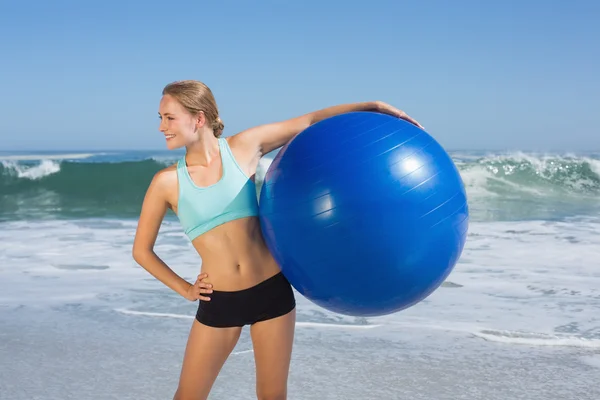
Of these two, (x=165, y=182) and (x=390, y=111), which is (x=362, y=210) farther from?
(x=165, y=182)

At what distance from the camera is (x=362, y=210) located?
2592 millimetres

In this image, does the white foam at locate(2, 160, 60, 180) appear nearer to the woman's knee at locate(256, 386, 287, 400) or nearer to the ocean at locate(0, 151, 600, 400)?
the ocean at locate(0, 151, 600, 400)

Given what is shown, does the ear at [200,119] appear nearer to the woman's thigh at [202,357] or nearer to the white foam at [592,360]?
the woman's thigh at [202,357]

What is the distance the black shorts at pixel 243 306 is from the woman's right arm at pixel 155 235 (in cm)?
6

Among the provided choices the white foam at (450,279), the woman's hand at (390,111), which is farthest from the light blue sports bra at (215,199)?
the white foam at (450,279)

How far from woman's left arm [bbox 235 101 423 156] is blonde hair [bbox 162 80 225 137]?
174 mm

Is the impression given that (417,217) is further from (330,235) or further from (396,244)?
(330,235)

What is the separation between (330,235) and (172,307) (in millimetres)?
3606

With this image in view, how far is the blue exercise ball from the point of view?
260 centimetres

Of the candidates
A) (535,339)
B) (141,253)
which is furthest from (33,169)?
(141,253)

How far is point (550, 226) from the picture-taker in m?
11.8

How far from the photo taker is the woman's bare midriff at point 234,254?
2.82 metres

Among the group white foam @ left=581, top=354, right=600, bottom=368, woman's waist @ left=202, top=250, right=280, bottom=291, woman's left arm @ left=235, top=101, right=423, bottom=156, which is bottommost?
white foam @ left=581, top=354, right=600, bottom=368

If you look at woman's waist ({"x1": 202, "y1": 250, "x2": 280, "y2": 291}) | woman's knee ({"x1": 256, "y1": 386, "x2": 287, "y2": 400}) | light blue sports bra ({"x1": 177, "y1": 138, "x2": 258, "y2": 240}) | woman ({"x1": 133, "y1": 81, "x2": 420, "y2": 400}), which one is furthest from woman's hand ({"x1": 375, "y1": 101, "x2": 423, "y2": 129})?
woman's knee ({"x1": 256, "y1": 386, "x2": 287, "y2": 400})
